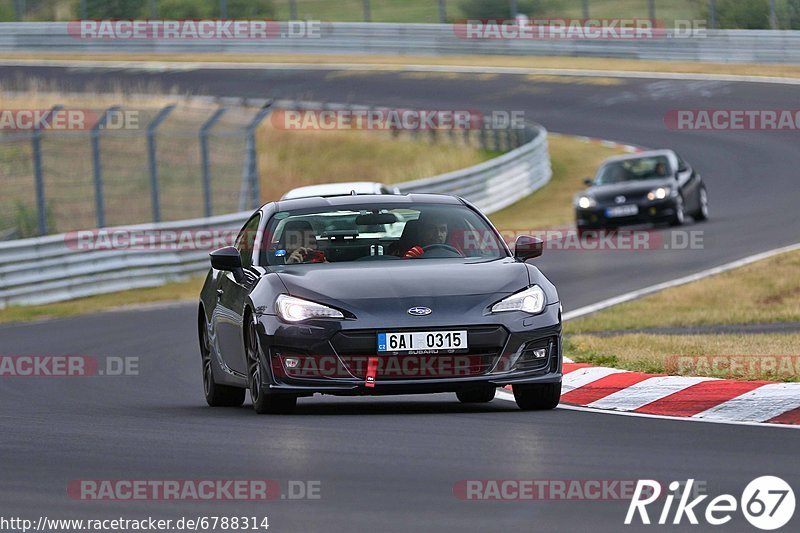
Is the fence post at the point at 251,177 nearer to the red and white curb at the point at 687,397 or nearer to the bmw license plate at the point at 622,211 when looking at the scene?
the bmw license plate at the point at 622,211

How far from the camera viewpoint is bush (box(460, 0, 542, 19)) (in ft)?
179

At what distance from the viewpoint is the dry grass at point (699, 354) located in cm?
1155

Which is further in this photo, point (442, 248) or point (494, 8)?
point (494, 8)

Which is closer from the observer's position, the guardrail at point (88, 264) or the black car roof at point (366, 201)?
the black car roof at point (366, 201)

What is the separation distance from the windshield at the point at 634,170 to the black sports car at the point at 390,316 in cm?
1763

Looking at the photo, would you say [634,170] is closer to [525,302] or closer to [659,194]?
[659,194]

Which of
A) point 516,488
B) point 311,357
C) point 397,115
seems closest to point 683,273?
point 311,357

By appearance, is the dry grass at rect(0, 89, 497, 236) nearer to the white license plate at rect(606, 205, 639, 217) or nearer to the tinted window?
the white license plate at rect(606, 205, 639, 217)

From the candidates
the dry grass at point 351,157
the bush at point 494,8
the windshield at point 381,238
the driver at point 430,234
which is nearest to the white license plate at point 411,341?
the windshield at point 381,238

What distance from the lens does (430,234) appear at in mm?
10711

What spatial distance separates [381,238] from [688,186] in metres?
17.8

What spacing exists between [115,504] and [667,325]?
1003 cm

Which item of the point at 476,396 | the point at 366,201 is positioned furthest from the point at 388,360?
the point at 366,201

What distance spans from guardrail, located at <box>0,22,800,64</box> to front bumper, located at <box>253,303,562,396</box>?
129 feet
